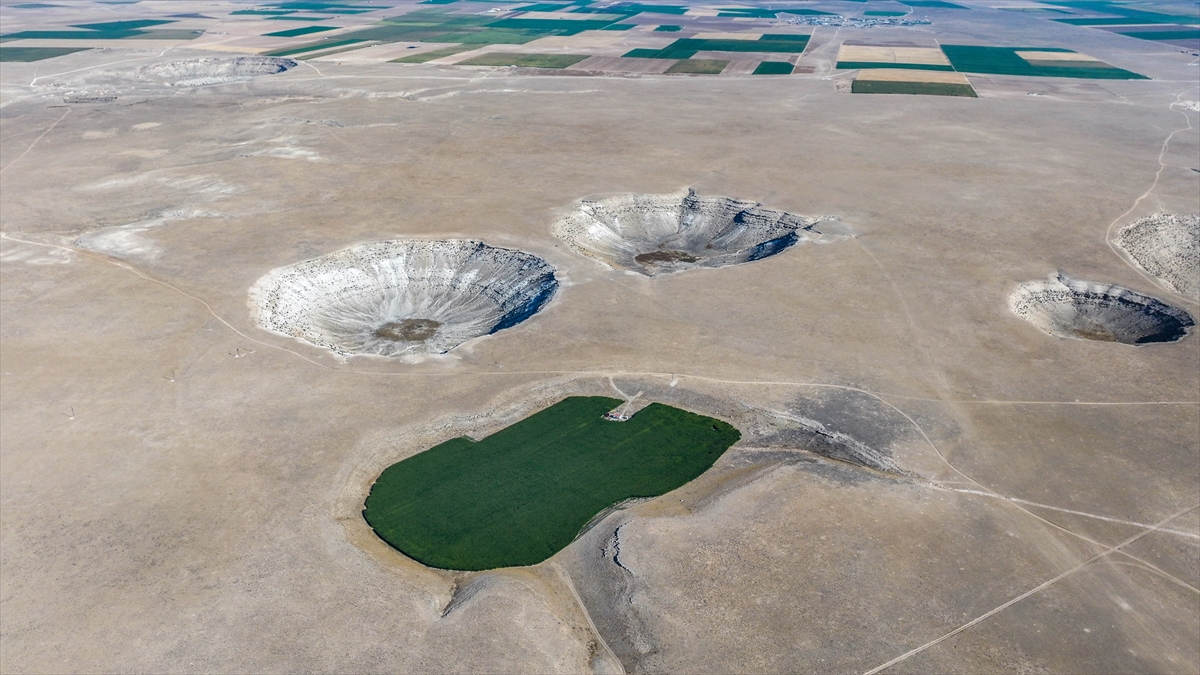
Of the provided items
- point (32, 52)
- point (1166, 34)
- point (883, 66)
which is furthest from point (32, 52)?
point (1166, 34)

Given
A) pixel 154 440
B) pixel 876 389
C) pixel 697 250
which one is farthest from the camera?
pixel 697 250

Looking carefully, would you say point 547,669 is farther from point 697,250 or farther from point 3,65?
point 3,65

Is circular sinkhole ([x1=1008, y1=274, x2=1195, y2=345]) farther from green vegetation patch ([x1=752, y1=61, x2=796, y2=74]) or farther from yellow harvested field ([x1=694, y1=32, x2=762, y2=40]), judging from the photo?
yellow harvested field ([x1=694, y1=32, x2=762, y2=40])

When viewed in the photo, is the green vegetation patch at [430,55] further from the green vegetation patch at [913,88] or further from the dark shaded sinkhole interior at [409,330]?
the dark shaded sinkhole interior at [409,330]

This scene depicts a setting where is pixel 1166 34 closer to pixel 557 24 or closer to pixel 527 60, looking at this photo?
pixel 557 24

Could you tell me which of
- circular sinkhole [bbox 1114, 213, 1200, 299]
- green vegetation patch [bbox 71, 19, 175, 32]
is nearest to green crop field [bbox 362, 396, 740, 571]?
circular sinkhole [bbox 1114, 213, 1200, 299]

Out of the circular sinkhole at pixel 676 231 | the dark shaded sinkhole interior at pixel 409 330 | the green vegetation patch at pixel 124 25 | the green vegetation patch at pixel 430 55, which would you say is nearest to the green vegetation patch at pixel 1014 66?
the circular sinkhole at pixel 676 231

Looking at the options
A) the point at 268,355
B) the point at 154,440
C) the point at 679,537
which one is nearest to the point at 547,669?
the point at 679,537
